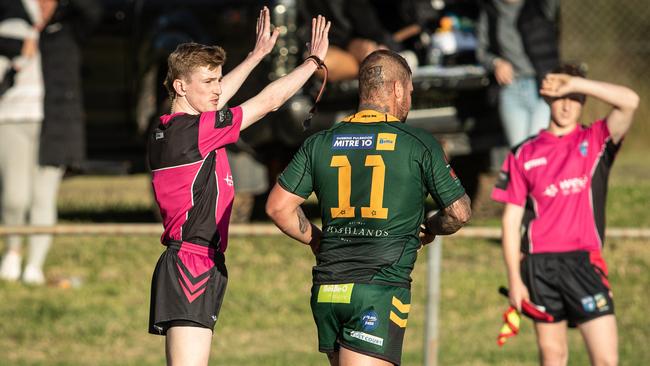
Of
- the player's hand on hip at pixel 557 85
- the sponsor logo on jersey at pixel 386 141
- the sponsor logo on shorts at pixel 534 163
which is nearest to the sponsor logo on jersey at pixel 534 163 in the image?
the sponsor logo on shorts at pixel 534 163

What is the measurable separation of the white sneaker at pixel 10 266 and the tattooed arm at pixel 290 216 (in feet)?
Result: 21.0

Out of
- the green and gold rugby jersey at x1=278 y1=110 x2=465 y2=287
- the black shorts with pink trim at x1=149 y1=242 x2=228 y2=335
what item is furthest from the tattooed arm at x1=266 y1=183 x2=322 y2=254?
the black shorts with pink trim at x1=149 y1=242 x2=228 y2=335

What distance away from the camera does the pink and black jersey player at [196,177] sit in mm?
→ 6387

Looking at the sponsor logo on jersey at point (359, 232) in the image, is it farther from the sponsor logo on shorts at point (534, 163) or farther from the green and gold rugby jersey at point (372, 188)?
the sponsor logo on shorts at point (534, 163)

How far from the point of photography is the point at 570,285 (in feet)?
25.1

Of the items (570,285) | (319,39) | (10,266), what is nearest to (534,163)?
(570,285)

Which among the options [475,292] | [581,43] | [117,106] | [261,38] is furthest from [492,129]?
[581,43]

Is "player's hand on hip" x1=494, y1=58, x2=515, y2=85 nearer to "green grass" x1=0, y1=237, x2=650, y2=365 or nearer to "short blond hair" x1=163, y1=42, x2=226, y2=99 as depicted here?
"green grass" x1=0, y1=237, x2=650, y2=365

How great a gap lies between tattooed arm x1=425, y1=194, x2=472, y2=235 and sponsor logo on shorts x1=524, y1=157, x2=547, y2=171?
172 centimetres

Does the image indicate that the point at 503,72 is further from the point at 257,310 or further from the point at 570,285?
the point at 570,285

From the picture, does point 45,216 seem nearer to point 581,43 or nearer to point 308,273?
point 308,273

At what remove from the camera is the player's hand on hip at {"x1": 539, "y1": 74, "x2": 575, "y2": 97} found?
736 centimetres

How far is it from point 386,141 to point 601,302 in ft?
7.24

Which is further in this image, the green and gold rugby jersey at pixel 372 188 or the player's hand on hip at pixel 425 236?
the player's hand on hip at pixel 425 236
